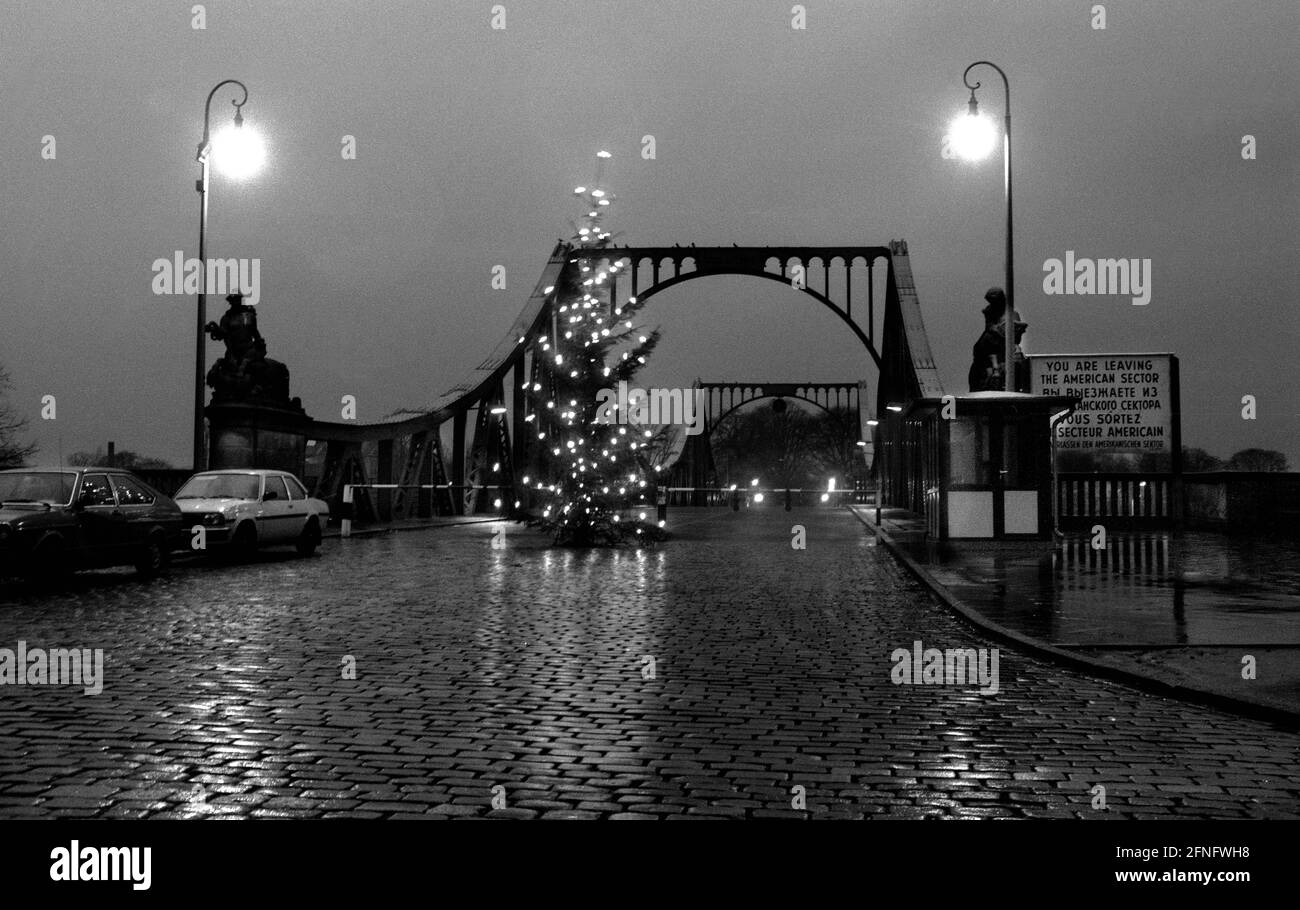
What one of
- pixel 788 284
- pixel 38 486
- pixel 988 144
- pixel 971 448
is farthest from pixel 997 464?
pixel 788 284

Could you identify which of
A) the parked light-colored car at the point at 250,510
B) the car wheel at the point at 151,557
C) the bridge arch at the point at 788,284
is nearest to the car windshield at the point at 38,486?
the car wheel at the point at 151,557

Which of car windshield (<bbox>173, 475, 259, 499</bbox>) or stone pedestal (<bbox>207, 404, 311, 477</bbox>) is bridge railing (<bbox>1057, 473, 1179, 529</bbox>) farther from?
car windshield (<bbox>173, 475, 259, 499</bbox>)

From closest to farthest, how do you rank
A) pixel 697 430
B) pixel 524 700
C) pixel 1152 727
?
pixel 1152 727 < pixel 524 700 < pixel 697 430

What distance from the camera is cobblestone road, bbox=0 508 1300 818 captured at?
15.6ft

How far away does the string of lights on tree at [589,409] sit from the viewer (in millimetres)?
23828

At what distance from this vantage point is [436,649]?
356 inches

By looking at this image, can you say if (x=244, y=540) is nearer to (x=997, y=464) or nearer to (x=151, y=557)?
(x=151, y=557)

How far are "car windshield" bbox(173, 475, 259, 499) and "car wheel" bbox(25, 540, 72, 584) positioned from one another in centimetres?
518

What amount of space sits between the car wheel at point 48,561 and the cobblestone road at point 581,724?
155 centimetres

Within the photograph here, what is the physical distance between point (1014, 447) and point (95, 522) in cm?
1391

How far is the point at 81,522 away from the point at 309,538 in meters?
6.10

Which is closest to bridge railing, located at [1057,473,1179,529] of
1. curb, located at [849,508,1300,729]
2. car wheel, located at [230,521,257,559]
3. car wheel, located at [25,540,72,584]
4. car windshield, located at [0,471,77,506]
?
curb, located at [849,508,1300,729]
